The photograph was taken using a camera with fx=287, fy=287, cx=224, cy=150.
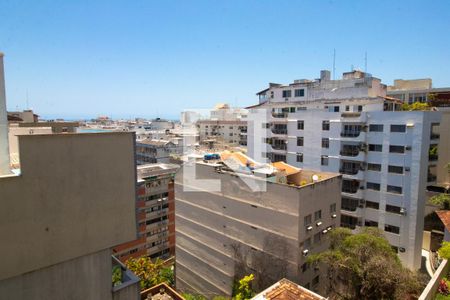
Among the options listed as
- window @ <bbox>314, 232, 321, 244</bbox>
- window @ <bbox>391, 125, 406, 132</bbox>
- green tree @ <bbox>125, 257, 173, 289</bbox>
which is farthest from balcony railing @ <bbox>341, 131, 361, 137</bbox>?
green tree @ <bbox>125, 257, 173, 289</bbox>

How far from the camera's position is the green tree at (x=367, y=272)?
1177 centimetres

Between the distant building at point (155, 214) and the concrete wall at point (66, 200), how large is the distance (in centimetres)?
2395

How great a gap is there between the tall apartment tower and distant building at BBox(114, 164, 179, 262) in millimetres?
12483

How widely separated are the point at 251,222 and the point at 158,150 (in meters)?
36.1

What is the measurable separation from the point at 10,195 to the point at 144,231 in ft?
87.3

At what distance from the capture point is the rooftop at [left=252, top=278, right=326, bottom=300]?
35.9 ft

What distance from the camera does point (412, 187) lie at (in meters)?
21.9

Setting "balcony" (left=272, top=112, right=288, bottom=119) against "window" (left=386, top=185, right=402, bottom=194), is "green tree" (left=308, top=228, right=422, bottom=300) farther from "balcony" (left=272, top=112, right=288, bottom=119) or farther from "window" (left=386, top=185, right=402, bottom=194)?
"balcony" (left=272, top=112, right=288, bottom=119)

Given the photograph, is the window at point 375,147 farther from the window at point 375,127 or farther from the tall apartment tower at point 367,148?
the window at point 375,127

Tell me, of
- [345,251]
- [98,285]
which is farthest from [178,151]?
[98,285]

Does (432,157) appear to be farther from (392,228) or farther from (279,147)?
(279,147)

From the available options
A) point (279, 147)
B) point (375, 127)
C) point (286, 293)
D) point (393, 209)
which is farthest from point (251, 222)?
point (279, 147)

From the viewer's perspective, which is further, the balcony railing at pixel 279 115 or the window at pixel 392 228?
the balcony railing at pixel 279 115

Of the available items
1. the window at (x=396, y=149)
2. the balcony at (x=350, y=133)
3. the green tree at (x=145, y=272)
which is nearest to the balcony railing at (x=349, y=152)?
the balcony at (x=350, y=133)
